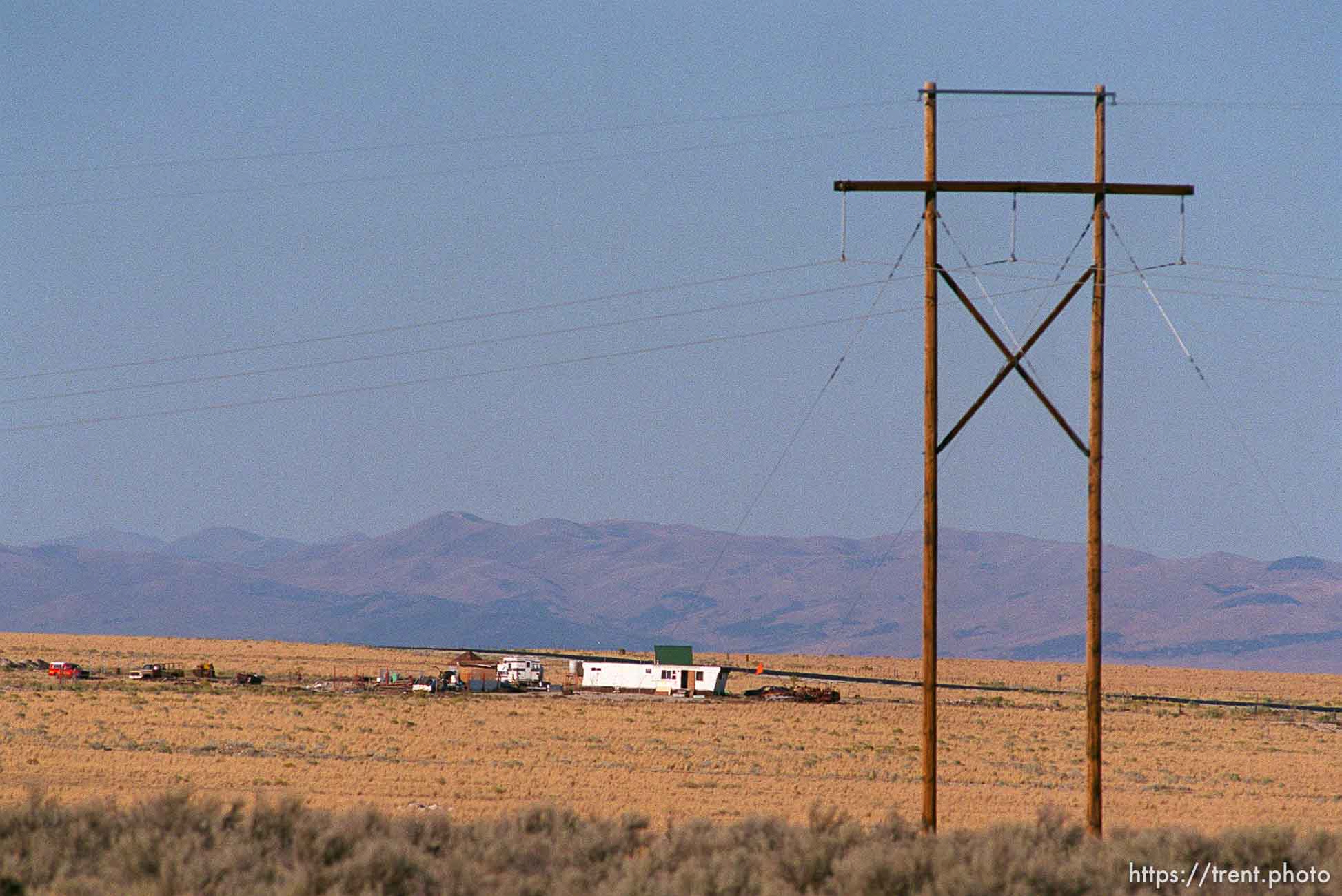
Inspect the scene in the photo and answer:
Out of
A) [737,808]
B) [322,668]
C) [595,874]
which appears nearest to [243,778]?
[737,808]

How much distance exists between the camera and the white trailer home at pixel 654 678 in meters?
80.4

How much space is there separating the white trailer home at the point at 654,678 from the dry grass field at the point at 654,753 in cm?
362

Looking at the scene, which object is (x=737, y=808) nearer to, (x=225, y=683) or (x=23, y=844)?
(x=23, y=844)

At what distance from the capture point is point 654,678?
82.1 m

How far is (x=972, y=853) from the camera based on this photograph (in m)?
21.0

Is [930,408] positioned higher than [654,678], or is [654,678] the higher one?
[930,408]

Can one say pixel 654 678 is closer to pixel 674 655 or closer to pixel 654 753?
pixel 674 655

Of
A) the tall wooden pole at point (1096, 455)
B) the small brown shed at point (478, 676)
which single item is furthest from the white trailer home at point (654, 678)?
the tall wooden pole at point (1096, 455)

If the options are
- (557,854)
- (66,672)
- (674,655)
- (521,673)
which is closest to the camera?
(557,854)

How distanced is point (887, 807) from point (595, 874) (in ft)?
48.3

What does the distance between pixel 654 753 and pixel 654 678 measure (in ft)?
116

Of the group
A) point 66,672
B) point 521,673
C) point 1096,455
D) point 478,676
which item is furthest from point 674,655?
point 1096,455

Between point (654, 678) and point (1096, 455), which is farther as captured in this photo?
point (654, 678)

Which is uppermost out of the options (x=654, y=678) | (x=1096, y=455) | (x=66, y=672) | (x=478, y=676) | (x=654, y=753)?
(x=1096, y=455)
